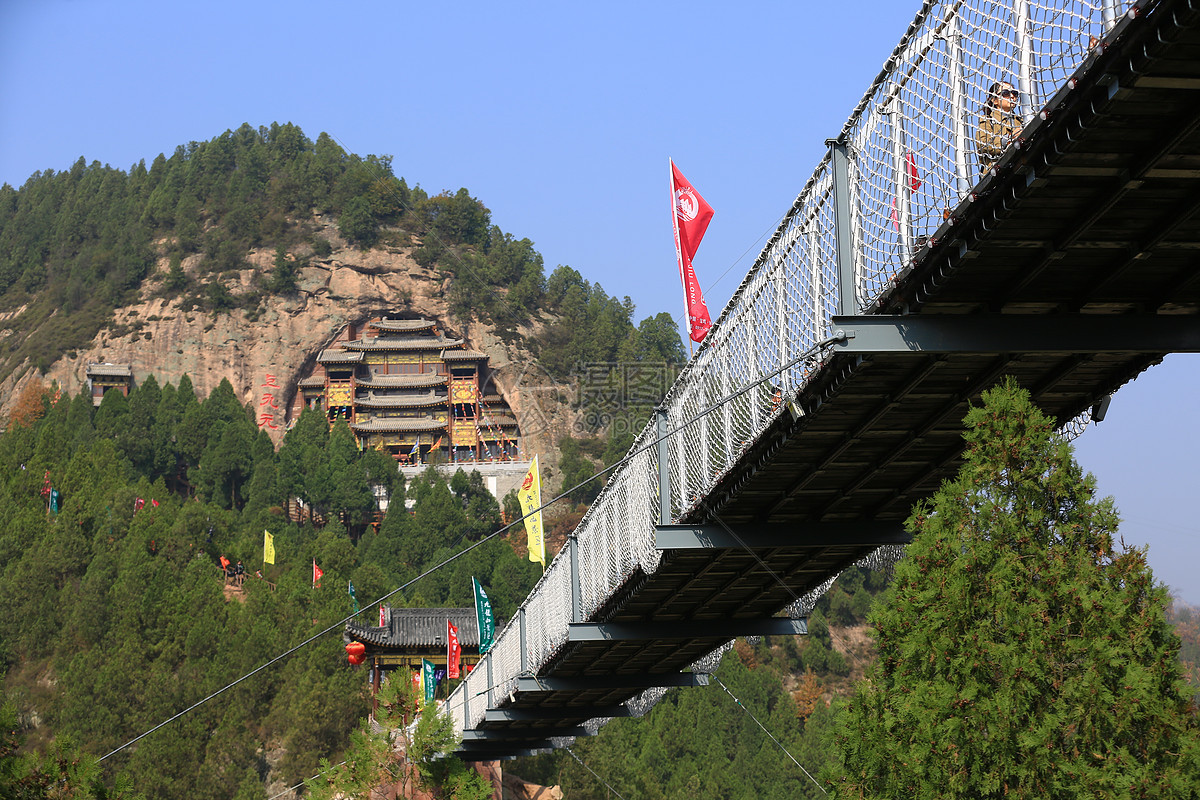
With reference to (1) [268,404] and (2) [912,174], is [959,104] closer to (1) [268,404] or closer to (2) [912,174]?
(2) [912,174]

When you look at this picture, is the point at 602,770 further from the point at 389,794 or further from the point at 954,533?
the point at 954,533

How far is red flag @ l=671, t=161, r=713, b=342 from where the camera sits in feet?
47.9

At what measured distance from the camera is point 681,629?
17.2 metres

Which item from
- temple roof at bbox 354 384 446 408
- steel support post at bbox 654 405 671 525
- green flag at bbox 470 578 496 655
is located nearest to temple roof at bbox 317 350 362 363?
temple roof at bbox 354 384 446 408

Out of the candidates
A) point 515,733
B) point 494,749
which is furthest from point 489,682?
point 494,749

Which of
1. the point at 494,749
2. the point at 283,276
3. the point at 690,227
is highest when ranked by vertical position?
the point at 283,276

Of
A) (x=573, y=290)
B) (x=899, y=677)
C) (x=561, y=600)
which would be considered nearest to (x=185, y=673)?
(x=561, y=600)

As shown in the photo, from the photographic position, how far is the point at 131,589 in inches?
1786

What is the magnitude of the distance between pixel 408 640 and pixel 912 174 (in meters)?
32.9

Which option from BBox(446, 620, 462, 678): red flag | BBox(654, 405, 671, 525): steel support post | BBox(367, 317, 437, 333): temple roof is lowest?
BBox(446, 620, 462, 678): red flag

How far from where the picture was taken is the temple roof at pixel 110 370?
9150 cm

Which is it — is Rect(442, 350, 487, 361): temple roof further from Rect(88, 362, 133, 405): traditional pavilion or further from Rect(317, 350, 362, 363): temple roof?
Rect(88, 362, 133, 405): traditional pavilion

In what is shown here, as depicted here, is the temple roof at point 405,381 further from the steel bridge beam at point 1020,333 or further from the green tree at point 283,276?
the steel bridge beam at point 1020,333

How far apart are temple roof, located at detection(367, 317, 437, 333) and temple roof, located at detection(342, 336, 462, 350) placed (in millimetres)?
818
